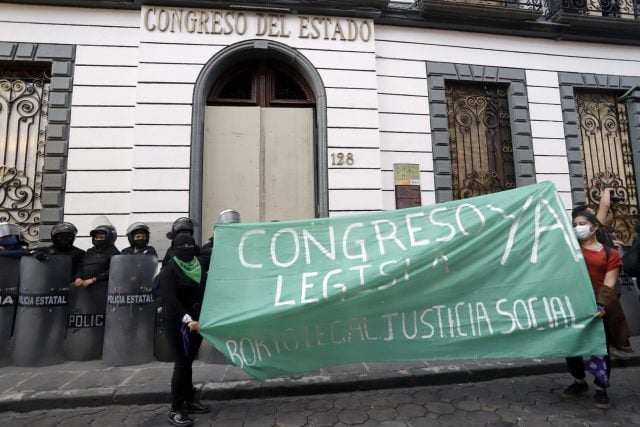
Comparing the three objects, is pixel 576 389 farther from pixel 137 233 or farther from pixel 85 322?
pixel 85 322

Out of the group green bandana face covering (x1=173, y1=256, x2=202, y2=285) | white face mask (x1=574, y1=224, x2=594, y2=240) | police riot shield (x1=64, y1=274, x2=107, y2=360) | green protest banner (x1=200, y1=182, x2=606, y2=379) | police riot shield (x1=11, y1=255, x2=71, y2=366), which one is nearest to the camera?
green protest banner (x1=200, y1=182, x2=606, y2=379)

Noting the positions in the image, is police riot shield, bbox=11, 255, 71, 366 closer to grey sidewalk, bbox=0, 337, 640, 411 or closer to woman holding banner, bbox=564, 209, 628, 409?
grey sidewalk, bbox=0, 337, 640, 411

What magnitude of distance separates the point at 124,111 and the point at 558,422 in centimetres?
872

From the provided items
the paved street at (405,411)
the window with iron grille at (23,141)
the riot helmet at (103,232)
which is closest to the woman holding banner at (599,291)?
the paved street at (405,411)

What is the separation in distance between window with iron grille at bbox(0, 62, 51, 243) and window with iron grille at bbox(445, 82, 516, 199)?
8.89 meters

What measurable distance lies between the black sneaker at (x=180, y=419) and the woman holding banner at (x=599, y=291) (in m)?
3.93

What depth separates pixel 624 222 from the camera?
9453 mm

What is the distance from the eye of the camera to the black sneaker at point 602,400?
12.8 ft

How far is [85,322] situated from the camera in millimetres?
5652

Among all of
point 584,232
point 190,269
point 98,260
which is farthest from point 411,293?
point 98,260

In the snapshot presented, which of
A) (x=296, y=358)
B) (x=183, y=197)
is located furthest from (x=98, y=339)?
(x=296, y=358)

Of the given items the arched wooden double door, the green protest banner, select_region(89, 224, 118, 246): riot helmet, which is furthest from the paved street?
the arched wooden double door

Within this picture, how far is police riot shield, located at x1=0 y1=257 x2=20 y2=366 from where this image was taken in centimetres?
546

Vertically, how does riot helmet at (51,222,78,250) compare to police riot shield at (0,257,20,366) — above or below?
above
